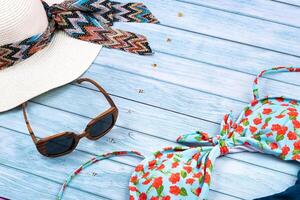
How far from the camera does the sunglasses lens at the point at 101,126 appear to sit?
147 centimetres

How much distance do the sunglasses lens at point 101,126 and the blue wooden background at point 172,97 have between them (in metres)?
0.03

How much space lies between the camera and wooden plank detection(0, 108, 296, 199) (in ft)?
4.60

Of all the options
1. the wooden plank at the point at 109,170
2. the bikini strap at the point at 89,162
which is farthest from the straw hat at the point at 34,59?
the bikini strap at the point at 89,162

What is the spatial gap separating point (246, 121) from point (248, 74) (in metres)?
0.22

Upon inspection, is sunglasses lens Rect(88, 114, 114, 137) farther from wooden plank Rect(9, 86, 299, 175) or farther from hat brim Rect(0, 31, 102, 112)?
hat brim Rect(0, 31, 102, 112)

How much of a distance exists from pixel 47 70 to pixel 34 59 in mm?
54

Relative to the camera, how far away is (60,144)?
143 cm

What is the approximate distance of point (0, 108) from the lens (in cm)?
155

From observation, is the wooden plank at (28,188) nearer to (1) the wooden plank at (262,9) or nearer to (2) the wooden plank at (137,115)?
(2) the wooden plank at (137,115)

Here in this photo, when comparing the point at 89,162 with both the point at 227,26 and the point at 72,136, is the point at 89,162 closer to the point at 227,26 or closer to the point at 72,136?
the point at 72,136

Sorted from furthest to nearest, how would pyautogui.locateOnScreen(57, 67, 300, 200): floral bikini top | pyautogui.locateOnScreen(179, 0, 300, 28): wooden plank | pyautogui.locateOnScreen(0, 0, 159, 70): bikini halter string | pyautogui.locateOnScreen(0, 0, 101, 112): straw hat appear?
1. pyautogui.locateOnScreen(179, 0, 300, 28): wooden plank
2. pyautogui.locateOnScreen(0, 0, 159, 70): bikini halter string
3. pyautogui.locateOnScreen(0, 0, 101, 112): straw hat
4. pyautogui.locateOnScreen(57, 67, 300, 200): floral bikini top

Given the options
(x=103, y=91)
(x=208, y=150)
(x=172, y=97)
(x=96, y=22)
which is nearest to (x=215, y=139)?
(x=208, y=150)

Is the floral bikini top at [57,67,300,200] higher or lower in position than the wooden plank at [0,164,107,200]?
higher

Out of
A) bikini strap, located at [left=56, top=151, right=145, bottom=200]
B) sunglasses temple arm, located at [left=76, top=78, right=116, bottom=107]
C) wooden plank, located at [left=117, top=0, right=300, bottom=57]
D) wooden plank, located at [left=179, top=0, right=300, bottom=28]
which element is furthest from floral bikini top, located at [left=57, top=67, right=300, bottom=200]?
wooden plank, located at [left=179, top=0, right=300, bottom=28]
